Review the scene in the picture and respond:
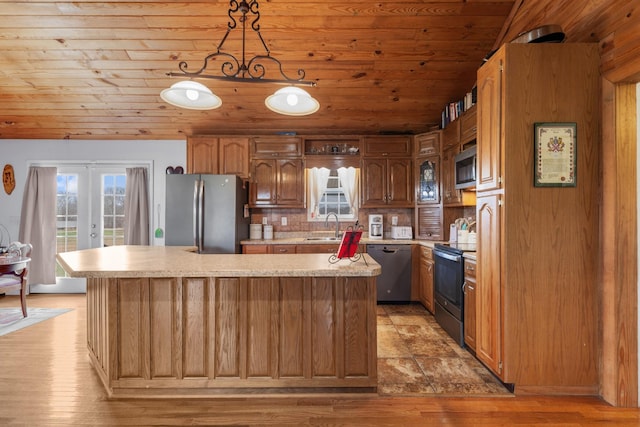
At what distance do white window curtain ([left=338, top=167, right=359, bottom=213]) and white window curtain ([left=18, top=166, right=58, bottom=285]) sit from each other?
4.51 metres

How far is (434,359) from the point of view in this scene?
2.89 meters

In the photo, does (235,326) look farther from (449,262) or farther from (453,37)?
(453,37)

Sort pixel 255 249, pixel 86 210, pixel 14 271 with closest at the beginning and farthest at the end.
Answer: pixel 14 271 → pixel 255 249 → pixel 86 210

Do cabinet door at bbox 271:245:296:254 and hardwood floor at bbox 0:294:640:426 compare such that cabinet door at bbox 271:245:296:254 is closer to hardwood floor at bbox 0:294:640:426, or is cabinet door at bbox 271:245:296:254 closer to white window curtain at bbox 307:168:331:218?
white window curtain at bbox 307:168:331:218

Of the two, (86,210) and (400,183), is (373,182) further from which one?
(86,210)

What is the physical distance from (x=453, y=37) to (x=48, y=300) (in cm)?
630

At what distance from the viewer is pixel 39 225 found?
5.13m

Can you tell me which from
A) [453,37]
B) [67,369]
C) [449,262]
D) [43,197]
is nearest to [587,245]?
[449,262]

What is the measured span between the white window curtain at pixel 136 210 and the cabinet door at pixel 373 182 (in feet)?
11.0

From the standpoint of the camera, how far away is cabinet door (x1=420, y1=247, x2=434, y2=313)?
13.3 feet

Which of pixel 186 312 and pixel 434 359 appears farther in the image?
pixel 434 359

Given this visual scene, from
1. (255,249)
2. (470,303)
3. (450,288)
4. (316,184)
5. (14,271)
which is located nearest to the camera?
(470,303)

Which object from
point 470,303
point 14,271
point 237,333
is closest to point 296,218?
point 470,303

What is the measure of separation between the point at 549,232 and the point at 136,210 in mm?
5275
